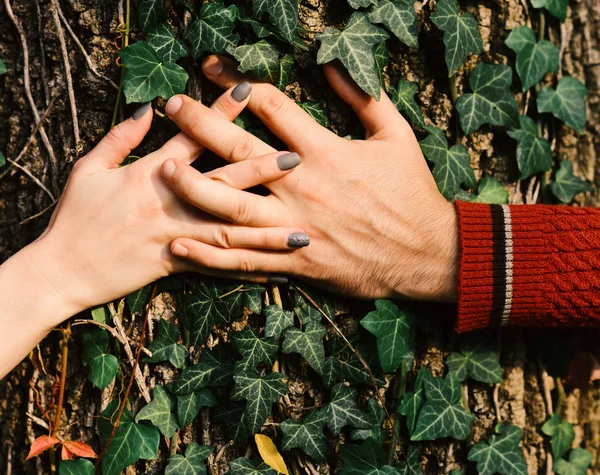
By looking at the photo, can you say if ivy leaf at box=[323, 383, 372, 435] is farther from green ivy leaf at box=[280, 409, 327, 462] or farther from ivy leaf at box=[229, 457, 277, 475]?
ivy leaf at box=[229, 457, 277, 475]

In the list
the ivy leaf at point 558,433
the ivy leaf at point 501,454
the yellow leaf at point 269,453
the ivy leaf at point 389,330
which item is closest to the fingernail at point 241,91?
the ivy leaf at point 389,330

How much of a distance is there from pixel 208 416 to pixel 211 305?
1.00 ft

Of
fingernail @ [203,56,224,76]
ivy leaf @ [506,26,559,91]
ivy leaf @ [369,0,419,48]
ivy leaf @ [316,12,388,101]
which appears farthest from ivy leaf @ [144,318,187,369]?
ivy leaf @ [506,26,559,91]

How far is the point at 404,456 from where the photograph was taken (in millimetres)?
1584

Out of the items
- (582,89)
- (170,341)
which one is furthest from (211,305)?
(582,89)

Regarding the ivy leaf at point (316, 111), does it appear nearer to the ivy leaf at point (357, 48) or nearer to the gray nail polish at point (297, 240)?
the ivy leaf at point (357, 48)

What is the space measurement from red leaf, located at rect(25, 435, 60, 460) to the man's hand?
0.61 m

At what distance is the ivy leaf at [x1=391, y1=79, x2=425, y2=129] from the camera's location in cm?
152

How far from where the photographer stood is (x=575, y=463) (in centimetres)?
180

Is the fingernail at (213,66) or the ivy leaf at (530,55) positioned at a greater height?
the fingernail at (213,66)

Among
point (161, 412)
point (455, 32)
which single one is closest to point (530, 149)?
point (455, 32)

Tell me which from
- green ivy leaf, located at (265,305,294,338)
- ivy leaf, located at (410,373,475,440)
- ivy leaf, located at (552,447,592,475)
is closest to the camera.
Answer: green ivy leaf, located at (265,305,294,338)

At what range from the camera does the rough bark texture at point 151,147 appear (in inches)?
57.5

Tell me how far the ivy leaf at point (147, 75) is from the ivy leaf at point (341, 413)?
0.85 metres
